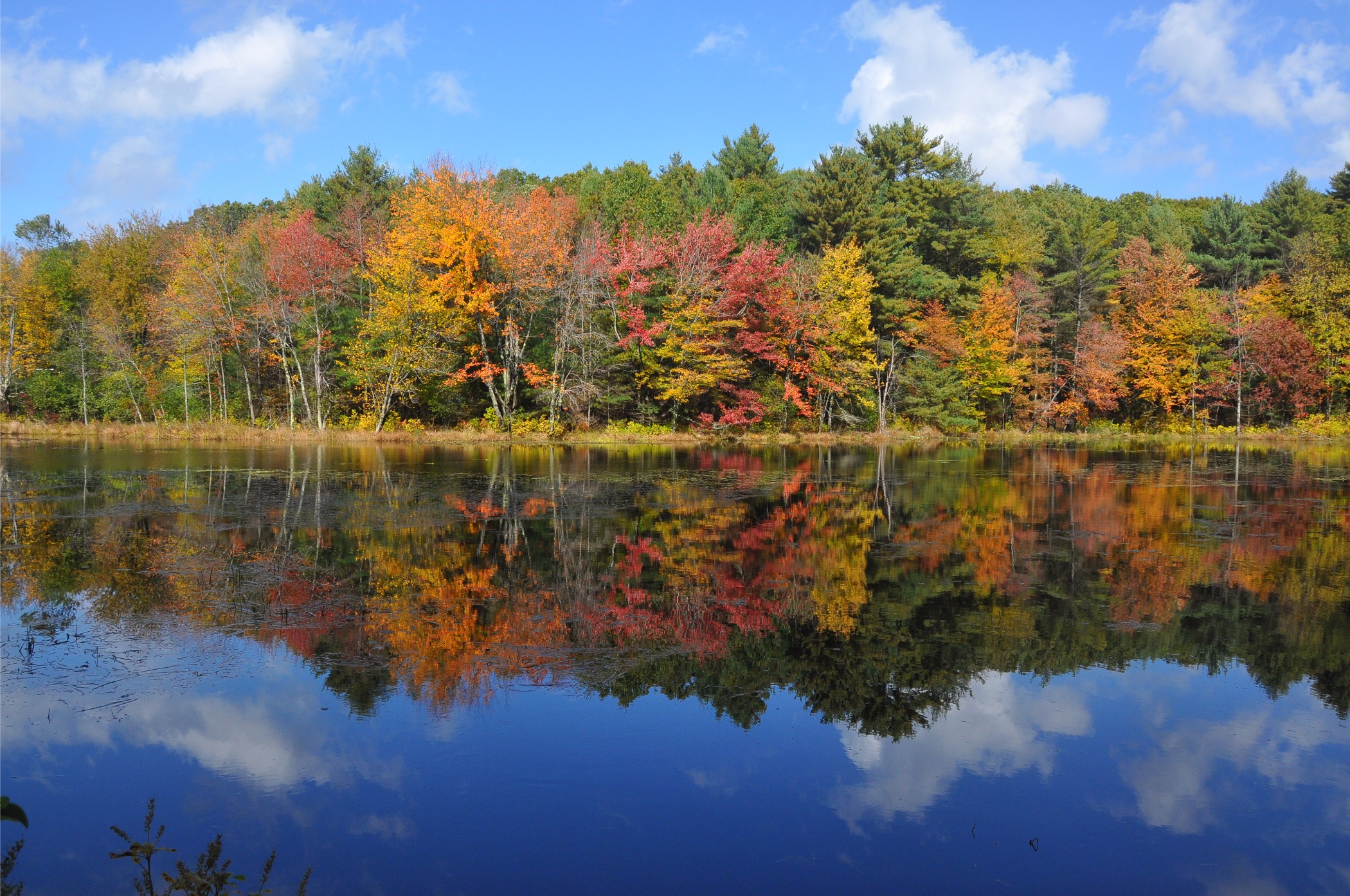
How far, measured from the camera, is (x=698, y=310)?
36.3 m

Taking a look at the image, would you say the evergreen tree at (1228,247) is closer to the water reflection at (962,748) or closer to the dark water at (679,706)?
the dark water at (679,706)

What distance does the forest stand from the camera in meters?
35.8

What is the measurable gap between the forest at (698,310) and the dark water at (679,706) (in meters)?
23.4

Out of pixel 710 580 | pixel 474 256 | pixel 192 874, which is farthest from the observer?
pixel 474 256

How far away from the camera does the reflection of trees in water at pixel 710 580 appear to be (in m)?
7.14

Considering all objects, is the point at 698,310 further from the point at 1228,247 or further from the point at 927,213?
the point at 1228,247

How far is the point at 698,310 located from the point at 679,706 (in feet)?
101

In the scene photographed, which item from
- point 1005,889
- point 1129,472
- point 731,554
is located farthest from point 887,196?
point 1005,889

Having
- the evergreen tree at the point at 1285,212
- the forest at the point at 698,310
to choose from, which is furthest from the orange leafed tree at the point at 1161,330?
the evergreen tree at the point at 1285,212

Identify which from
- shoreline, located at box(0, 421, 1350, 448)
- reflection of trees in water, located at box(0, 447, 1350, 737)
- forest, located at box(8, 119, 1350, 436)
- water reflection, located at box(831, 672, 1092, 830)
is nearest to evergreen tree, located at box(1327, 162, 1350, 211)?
forest, located at box(8, 119, 1350, 436)

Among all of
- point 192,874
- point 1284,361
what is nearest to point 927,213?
point 1284,361

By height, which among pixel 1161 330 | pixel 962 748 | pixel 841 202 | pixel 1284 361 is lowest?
pixel 962 748

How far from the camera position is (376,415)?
3747cm

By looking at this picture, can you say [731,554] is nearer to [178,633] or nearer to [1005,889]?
[178,633]
